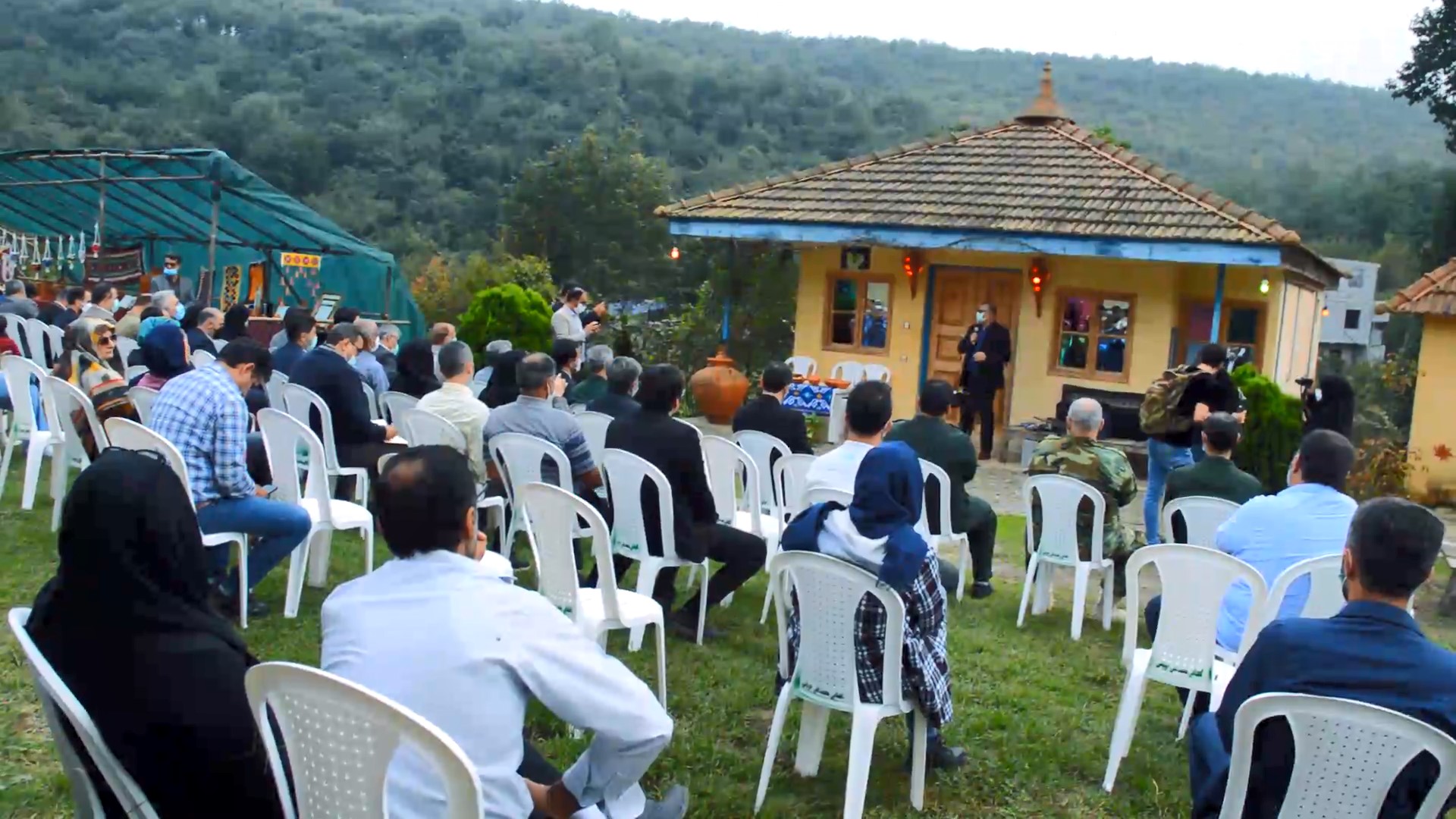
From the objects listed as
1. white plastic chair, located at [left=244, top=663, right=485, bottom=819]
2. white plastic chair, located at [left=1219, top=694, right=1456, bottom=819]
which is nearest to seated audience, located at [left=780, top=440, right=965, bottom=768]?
white plastic chair, located at [left=1219, top=694, right=1456, bottom=819]

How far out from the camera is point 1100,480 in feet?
20.5

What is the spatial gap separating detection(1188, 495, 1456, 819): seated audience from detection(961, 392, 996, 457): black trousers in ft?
32.8

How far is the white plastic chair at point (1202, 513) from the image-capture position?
5500 mm

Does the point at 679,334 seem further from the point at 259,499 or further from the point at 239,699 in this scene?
the point at 239,699

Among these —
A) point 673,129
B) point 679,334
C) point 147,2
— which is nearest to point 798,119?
point 673,129

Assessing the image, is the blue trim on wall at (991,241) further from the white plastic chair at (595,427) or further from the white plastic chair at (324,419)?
the white plastic chair at (324,419)

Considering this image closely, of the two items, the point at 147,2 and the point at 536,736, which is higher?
the point at 147,2

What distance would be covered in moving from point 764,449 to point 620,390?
89 centimetres

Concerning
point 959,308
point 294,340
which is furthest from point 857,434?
point 959,308

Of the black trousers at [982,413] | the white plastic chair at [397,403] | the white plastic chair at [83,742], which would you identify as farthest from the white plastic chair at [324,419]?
the black trousers at [982,413]

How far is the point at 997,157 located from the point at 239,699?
1385cm

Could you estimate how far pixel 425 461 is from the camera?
2.45 meters

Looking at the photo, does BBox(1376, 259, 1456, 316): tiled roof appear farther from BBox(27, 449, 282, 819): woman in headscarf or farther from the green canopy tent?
BBox(27, 449, 282, 819): woman in headscarf

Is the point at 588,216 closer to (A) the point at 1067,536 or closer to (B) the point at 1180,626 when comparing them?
(A) the point at 1067,536
